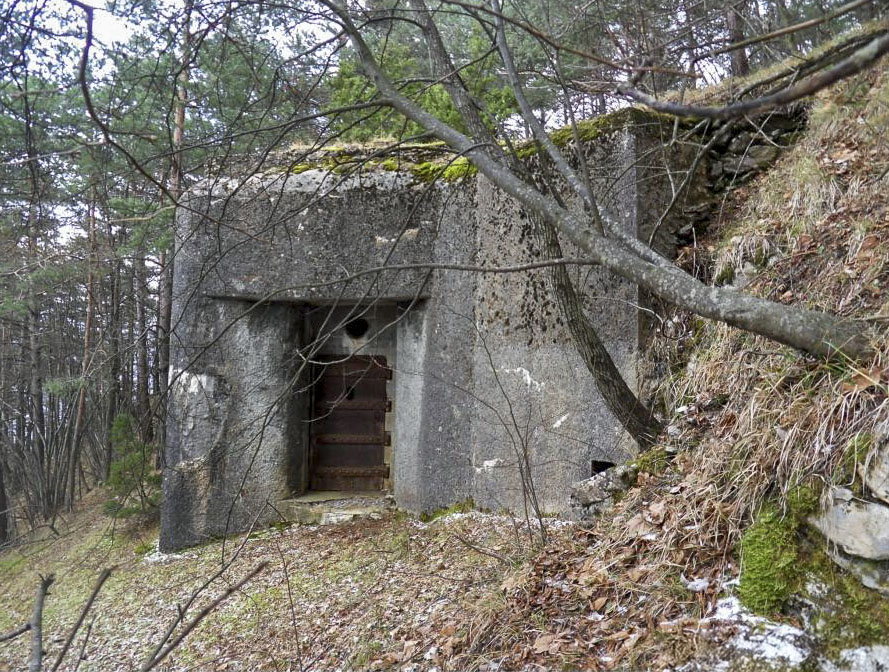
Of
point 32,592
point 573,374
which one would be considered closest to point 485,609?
point 573,374

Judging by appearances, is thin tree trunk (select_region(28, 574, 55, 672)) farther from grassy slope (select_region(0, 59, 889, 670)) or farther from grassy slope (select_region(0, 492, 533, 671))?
grassy slope (select_region(0, 492, 533, 671))

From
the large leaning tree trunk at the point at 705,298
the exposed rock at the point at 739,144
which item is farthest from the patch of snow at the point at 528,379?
the exposed rock at the point at 739,144

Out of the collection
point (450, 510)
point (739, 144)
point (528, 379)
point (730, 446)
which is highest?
point (739, 144)

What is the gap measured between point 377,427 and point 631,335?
3.40 m

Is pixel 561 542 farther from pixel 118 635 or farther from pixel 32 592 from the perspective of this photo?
pixel 32 592

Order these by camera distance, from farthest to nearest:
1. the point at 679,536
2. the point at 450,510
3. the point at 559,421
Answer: the point at 450,510 < the point at 559,421 < the point at 679,536

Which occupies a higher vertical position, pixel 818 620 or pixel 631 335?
pixel 631 335

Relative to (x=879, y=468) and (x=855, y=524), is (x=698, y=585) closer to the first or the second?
(x=855, y=524)

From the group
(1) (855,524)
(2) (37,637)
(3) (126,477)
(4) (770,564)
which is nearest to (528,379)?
(4) (770,564)

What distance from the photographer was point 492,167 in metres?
3.21

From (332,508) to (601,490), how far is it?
338 cm

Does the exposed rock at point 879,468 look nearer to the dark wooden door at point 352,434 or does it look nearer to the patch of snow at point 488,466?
the patch of snow at point 488,466

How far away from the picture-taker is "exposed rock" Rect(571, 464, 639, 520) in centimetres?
347

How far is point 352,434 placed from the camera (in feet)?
22.4
